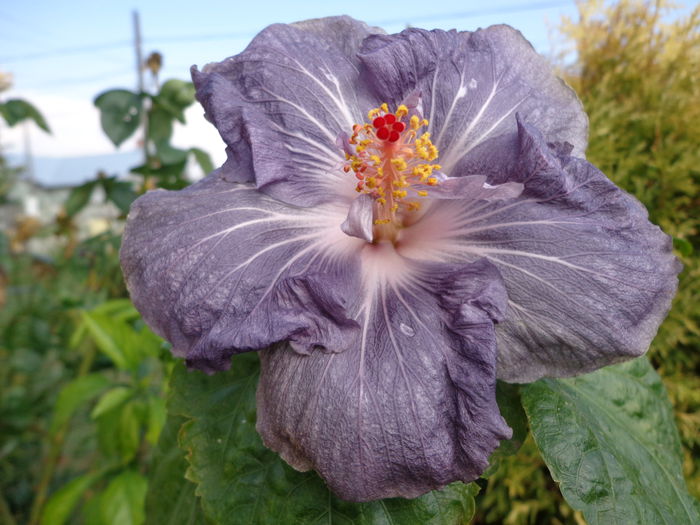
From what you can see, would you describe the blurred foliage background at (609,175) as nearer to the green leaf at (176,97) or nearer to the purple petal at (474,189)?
the green leaf at (176,97)

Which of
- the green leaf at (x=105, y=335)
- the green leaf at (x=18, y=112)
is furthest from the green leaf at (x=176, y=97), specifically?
the green leaf at (x=105, y=335)

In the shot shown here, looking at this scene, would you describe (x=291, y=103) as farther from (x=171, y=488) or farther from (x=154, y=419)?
(x=154, y=419)

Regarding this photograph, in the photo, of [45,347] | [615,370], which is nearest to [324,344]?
[615,370]

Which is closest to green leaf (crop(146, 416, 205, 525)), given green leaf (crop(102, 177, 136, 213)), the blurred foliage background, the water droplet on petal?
the blurred foliage background

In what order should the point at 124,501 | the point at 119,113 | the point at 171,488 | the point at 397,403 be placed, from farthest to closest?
1. the point at 119,113
2. the point at 124,501
3. the point at 171,488
4. the point at 397,403

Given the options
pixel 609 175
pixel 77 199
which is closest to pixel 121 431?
pixel 77 199

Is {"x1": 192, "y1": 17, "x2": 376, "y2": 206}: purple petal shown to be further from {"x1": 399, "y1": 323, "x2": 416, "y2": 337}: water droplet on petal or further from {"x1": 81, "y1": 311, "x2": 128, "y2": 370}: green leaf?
{"x1": 81, "y1": 311, "x2": 128, "y2": 370}: green leaf
